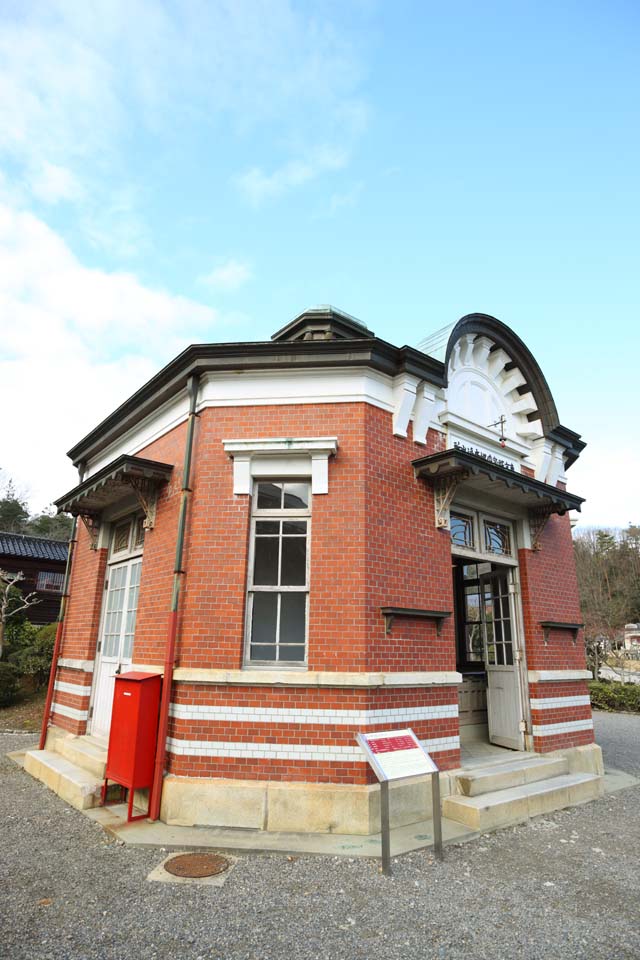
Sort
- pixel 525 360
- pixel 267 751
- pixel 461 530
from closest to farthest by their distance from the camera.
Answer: pixel 267 751
pixel 461 530
pixel 525 360

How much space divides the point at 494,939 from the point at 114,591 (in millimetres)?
6461

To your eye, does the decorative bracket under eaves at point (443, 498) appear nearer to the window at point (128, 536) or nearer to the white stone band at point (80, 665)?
the window at point (128, 536)

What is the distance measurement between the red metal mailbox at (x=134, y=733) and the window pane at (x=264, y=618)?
43.0 inches

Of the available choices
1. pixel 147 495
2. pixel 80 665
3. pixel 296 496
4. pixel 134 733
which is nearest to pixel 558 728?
pixel 296 496

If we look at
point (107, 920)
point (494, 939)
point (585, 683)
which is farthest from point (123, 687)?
point (585, 683)

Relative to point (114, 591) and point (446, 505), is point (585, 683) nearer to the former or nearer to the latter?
point (446, 505)

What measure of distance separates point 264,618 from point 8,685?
9770 mm

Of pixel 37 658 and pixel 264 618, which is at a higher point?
pixel 264 618

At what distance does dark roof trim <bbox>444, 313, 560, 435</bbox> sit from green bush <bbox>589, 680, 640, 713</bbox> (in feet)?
40.2

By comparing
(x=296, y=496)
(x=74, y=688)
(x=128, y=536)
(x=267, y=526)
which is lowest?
(x=74, y=688)

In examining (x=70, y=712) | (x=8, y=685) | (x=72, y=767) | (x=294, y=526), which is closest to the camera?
(x=294, y=526)

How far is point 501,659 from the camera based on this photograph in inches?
315

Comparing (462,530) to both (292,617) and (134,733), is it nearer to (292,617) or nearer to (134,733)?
(292,617)

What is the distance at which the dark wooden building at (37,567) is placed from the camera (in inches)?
910
